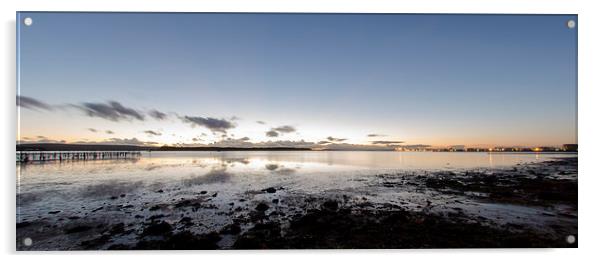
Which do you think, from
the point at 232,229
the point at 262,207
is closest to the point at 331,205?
the point at 262,207

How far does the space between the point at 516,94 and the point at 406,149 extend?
88.0 inches

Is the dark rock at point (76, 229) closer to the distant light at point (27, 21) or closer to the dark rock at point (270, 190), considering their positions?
the distant light at point (27, 21)

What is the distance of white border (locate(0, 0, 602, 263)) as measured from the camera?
11.1 feet

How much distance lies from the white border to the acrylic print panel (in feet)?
0.38

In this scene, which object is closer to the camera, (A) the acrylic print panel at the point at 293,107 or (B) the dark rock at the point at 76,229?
(A) the acrylic print panel at the point at 293,107

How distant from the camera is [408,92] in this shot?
5012mm

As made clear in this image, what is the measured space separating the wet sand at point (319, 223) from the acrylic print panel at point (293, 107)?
0.03 metres

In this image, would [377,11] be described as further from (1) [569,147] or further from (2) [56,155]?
(2) [56,155]

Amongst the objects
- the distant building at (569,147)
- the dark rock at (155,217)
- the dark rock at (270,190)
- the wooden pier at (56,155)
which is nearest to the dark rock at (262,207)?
the dark rock at (270,190)

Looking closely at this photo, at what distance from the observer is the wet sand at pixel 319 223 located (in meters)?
3.49

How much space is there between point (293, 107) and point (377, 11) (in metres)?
2.21

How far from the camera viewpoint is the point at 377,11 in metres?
3.66

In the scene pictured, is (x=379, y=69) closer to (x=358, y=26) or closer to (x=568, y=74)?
(x=358, y=26)
